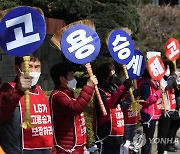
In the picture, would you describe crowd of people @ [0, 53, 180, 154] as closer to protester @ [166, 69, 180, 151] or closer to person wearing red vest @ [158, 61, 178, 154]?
person wearing red vest @ [158, 61, 178, 154]

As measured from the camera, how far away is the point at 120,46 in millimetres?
5305

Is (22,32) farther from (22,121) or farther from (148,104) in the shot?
(148,104)

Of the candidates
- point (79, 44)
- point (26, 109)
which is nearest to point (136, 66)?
point (79, 44)

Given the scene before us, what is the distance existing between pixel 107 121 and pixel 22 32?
1.97 m

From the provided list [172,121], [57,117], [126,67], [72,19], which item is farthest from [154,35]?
[57,117]

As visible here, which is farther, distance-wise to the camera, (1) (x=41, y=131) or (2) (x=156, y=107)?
(2) (x=156, y=107)

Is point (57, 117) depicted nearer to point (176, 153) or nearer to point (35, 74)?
point (35, 74)

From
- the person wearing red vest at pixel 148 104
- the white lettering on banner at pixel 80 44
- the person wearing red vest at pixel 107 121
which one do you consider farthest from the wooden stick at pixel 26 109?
the person wearing red vest at pixel 148 104

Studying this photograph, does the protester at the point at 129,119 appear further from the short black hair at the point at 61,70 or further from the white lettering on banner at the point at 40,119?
the white lettering on banner at the point at 40,119

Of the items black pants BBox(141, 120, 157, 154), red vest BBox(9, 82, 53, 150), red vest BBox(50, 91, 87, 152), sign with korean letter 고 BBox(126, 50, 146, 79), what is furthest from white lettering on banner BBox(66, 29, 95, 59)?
black pants BBox(141, 120, 157, 154)

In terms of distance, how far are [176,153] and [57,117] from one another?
4.14 metres

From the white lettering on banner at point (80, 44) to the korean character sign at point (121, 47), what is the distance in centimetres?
94

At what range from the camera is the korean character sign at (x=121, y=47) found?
522 cm

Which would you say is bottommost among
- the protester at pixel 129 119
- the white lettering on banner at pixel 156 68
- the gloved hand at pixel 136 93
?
the protester at pixel 129 119
